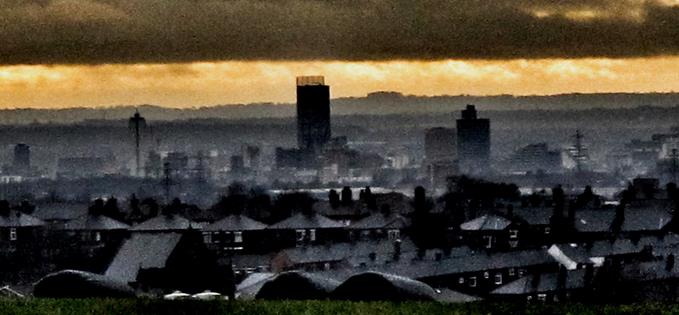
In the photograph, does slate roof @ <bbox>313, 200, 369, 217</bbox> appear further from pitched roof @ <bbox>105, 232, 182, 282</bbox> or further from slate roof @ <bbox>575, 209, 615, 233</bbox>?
pitched roof @ <bbox>105, 232, 182, 282</bbox>

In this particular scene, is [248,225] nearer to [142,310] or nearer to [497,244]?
[497,244]

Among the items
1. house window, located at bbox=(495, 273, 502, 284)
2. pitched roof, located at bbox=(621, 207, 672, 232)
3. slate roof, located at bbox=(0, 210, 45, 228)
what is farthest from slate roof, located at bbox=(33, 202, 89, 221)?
house window, located at bbox=(495, 273, 502, 284)

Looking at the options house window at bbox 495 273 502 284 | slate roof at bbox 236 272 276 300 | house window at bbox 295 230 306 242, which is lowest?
house window at bbox 295 230 306 242

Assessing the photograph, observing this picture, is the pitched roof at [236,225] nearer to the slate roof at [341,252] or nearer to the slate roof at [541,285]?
the slate roof at [341,252]

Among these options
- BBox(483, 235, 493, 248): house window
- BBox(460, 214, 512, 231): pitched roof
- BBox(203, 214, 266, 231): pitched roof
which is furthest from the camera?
BBox(203, 214, 266, 231): pitched roof

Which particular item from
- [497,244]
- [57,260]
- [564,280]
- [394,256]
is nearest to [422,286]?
[564,280]

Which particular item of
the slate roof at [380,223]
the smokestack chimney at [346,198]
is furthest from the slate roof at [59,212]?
the slate roof at [380,223]

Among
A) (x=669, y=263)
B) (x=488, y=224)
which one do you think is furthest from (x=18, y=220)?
(x=669, y=263)
